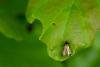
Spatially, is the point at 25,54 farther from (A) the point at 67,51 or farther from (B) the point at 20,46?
(A) the point at 67,51

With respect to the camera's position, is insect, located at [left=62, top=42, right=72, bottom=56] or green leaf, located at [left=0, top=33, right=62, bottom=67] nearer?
insect, located at [left=62, top=42, right=72, bottom=56]

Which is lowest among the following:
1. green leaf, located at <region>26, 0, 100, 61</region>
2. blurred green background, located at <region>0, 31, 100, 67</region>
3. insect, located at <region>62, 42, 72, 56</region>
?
blurred green background, located at <region>0, 31, 100, 67</region>

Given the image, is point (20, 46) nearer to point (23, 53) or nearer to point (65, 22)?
point (23, 53)

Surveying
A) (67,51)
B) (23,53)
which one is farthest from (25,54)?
(67,51)

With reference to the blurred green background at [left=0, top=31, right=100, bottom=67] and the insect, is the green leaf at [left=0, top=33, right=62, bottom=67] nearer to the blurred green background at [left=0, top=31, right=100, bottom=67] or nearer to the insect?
the blurred green background at [left=0, top=31, right=100, bottom=67]

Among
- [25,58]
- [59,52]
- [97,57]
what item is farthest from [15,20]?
[97,57]

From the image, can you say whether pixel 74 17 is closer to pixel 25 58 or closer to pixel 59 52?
pixel 59 52

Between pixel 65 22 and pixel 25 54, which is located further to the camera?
pixel 25 54

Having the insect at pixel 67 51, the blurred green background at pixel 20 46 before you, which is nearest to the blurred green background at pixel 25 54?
the blurred green background at pixel 20 46

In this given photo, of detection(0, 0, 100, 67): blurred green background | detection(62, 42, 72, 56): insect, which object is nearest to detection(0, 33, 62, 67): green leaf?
detection(0, 0, 100, 67): blurred green background

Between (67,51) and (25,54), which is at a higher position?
(67,51)
